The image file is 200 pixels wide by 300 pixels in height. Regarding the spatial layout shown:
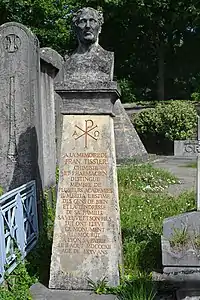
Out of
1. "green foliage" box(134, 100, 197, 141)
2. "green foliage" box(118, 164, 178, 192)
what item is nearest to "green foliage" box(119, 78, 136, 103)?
"green foliage" box(134, 100, 197, 141)

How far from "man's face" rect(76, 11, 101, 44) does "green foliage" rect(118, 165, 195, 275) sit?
7.91 ft

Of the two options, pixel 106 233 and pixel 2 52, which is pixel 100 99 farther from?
pixel 2 52

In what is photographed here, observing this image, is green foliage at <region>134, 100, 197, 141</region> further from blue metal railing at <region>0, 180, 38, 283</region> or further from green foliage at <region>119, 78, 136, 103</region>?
blue metal railing at <region>0, 180, 38, 283</region>

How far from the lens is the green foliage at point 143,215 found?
5.34 meters

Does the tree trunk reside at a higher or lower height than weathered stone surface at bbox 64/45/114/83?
higher

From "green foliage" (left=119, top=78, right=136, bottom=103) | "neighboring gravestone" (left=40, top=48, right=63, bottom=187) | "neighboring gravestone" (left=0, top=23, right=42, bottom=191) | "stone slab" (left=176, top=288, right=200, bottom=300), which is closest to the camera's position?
"stone slab" (left=176, top=288, right=200, bottom=300)

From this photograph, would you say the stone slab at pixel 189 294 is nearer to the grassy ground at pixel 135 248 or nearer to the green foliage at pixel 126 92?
the grassy ground at pixel 135 248

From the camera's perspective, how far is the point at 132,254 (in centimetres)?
536

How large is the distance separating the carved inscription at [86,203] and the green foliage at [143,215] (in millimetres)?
690

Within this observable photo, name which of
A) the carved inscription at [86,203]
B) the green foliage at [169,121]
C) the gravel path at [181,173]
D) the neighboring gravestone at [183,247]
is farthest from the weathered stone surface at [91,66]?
the green foliage at [169,121]

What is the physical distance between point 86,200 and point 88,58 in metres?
1.43

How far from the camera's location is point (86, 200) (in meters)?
4.76

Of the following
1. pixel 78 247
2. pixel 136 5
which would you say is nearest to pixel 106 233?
pixel 78 247

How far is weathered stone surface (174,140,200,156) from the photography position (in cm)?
515
